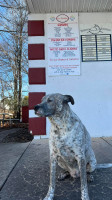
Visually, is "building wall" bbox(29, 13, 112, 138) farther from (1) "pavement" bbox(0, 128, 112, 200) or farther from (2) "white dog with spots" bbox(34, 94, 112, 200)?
(2) "white dog with spots" bbox(34, 94, 112, 200)

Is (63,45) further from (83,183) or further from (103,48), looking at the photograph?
(83,183)

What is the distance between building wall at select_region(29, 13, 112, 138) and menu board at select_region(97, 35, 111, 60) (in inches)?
6.5

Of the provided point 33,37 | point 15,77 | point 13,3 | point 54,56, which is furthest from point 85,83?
point 15,77

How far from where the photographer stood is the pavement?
180cm

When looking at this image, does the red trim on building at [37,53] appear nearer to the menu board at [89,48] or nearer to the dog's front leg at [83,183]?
the menu board at [89,48]

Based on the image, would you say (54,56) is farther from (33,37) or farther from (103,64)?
(103,64)

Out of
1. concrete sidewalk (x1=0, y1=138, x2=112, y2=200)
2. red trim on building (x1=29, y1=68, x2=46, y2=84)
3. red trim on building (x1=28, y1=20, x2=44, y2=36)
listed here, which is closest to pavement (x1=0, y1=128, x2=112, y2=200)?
concrete sidewalk (x1=0, y1=138, x2=112, y2=200)

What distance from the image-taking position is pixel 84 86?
4480mm

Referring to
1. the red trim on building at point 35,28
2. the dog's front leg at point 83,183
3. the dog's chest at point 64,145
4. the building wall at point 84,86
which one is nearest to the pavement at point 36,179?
the dog's front leg at point 83,183

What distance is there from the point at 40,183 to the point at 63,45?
3.50m

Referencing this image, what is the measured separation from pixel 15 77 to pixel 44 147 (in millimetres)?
6259

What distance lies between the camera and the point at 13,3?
21.7 feet

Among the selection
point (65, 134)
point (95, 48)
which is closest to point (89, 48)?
point (95, 48)

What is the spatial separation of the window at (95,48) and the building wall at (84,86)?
0.14m
